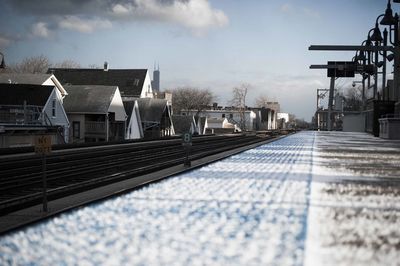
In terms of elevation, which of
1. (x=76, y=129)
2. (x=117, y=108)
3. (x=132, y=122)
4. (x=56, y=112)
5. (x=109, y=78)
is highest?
(x=109, y=78)

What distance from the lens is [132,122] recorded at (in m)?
63.6

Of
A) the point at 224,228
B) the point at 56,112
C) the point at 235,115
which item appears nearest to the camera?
the point at 224,228

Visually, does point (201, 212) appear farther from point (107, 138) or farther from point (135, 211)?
point (107, 138)

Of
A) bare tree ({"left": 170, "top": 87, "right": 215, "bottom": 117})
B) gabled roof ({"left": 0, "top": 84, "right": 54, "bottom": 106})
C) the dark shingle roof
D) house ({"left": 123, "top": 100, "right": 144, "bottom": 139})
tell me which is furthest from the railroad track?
bare tree ({"left": 170, "top": 87, "right": 215, "bottom": 117})

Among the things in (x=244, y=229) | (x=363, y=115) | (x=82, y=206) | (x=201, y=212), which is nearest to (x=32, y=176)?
(x=82, y=206)

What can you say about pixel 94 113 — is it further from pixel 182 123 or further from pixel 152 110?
pixel 182 123

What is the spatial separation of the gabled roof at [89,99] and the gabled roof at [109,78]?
19.9 meters

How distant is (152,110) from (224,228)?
64.3 m

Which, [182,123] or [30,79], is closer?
[30,79]

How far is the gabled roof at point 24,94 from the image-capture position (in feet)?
154

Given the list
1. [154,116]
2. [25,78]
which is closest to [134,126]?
[154,116]

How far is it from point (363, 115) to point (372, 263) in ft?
284

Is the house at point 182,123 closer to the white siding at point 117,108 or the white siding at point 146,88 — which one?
the white siding at point 146,88

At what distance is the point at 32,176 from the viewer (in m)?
13.6
